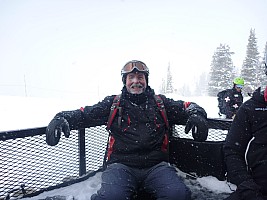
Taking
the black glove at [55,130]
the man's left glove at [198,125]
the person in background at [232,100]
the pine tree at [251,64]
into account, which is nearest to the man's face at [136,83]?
the man's left glove at [198,125]

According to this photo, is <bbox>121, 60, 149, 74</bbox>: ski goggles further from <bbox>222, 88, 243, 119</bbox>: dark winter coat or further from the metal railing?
<bbox>222, 88, 243, 119</bbox>: dark winter coat

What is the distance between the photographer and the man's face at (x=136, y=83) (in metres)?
3.66

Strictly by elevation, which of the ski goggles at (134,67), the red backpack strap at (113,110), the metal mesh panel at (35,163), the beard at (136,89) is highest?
the ski goggles at (134,67)

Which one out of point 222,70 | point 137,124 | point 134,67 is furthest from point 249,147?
point 222,70

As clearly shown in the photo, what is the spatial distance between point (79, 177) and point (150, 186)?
1.45m

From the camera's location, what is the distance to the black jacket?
322 centimetres

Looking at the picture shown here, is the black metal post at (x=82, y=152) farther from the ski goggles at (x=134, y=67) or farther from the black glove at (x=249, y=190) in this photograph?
the black glove at (x=249, y=190)

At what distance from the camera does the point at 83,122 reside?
3.70 m

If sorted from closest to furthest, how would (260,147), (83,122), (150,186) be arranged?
(260,147)
(150,186)
(83,122)

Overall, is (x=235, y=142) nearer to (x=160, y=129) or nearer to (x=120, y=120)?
(x=160, y=129)

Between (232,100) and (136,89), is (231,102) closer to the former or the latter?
(232,100)

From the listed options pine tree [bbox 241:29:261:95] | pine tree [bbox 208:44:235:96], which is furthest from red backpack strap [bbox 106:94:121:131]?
pine tree [bbox 208:44:235:96]

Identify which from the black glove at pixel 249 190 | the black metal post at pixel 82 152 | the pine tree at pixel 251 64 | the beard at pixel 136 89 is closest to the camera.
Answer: the black glove at pixel 249 190

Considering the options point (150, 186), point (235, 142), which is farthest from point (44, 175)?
point (235, 142)
